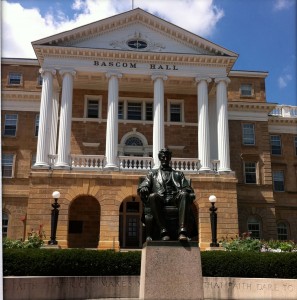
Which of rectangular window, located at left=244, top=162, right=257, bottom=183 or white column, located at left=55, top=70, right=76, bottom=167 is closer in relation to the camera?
white column, located at left=55, top=70, right=76, bottom=167

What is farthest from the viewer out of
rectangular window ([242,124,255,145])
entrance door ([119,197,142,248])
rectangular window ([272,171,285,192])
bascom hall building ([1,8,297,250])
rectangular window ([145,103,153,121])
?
rectangular window ([272,171,285,192])

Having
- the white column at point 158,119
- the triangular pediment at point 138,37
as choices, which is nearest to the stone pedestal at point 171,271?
the white column at point 158,119

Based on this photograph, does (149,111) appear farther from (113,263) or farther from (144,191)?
(144,191)

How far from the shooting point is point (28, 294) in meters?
12.0

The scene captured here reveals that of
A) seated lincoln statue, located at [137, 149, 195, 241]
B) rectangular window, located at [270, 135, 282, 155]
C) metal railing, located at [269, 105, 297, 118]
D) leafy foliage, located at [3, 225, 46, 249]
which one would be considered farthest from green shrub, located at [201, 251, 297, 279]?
metal railing, located at [269, 105, 297, 118]

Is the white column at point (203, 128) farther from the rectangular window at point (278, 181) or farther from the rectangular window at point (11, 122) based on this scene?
the rectangular window at point (11, 122)

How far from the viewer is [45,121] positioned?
97.5 feet

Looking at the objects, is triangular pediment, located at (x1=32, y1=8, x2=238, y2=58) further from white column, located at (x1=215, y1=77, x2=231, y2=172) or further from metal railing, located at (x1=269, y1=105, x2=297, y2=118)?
metal railing, located at (x1=269, y1=105, x2=297, y2=118)

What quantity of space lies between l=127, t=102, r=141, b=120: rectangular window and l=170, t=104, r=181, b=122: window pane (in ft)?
8.61

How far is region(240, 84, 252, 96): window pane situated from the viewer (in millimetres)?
40219

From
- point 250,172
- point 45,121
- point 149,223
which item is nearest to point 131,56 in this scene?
point 45,121

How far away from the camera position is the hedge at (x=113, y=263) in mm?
13461

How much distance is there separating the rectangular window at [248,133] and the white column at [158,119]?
429 inches

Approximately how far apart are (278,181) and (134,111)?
15598 mm
